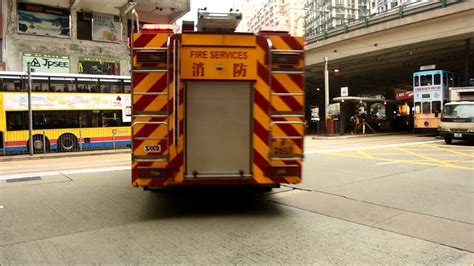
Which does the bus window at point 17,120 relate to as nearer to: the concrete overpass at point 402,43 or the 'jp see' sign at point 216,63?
the 'jp see' sign at point 216,63

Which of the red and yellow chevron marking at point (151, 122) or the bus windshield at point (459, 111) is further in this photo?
the bus windshield at point (459, 111)

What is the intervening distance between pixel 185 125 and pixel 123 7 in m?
28.7

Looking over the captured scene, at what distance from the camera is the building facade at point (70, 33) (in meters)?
27.7

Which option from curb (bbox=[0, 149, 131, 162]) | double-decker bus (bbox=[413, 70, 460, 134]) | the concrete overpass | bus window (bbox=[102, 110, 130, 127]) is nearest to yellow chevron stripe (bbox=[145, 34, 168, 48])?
curb (bbox=[0, 149, 131, 162])

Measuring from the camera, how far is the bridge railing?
2434 centimetres

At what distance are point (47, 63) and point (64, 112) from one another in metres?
12.2

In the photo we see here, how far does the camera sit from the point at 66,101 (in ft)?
61.5

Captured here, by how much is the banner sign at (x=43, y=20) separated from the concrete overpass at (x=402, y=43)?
743 inches

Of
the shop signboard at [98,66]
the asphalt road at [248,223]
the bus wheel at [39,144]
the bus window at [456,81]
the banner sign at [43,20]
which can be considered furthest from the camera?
the shop signboard at [98,66]

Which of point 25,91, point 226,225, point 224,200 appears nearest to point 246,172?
point 226,225

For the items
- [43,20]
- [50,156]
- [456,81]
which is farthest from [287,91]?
[43,20]

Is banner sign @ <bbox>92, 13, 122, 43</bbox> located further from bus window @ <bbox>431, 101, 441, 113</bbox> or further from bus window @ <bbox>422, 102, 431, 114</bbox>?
bus window @ <bbox>431, 101, 441, 113</bbox>

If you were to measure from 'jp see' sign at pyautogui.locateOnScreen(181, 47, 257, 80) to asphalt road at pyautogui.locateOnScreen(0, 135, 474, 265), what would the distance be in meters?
2.05

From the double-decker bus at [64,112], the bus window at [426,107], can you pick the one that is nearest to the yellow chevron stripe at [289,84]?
the double-decker bus at [64,112]
